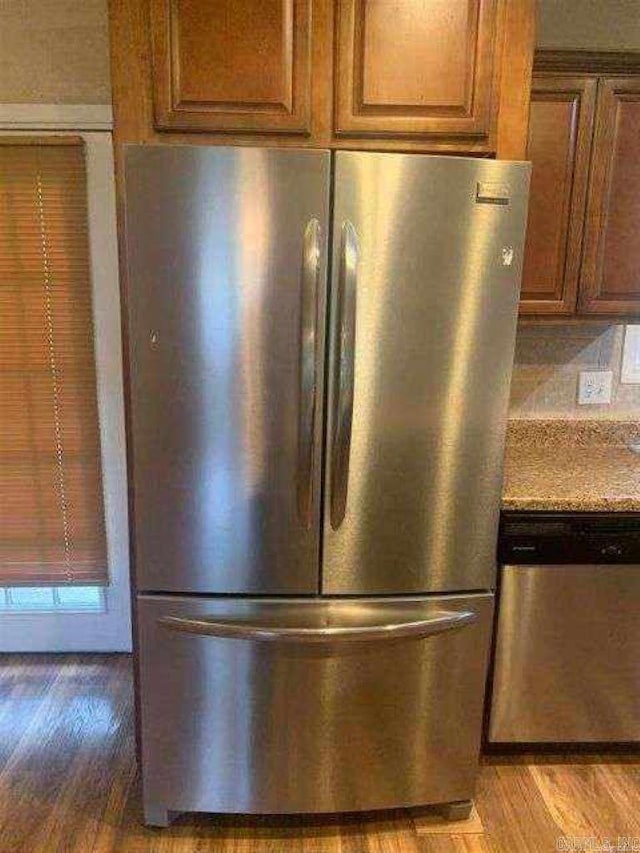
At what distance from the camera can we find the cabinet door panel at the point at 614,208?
6.07ft

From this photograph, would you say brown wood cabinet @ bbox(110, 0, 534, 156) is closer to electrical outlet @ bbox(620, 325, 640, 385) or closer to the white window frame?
the white window frame

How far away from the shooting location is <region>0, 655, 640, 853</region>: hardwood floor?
1699 mm

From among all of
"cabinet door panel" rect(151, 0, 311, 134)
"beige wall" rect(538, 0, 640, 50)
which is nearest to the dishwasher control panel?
"cabinet door panel" rect(151, 0, 311, 134)

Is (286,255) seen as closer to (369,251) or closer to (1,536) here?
(369,251)

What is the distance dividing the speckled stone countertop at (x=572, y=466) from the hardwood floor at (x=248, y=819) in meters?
0.90

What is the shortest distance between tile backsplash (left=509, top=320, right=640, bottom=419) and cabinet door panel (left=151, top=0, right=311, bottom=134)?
1.25 m

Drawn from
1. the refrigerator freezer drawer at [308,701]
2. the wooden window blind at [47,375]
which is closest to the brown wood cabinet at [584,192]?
the refrigerator freezer drawer at [308,701]

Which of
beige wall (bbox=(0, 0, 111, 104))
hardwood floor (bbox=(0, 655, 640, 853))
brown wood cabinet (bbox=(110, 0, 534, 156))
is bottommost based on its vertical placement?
hardwood floor (bbox=(0, 655, 640, 853))

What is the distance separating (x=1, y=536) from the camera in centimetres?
241

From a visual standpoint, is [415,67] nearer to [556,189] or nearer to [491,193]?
[491,193]

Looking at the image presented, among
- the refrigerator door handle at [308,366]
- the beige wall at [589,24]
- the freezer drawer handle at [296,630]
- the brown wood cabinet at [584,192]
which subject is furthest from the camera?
the beige wall at [589,24]

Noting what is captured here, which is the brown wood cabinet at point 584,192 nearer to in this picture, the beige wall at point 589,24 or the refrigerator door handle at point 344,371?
the beige wall at point 589,24

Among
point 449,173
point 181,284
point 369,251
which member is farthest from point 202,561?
point 449,173

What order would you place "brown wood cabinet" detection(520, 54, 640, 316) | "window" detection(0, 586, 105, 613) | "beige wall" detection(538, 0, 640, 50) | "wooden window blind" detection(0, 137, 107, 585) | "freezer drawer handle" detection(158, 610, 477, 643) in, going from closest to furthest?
"freezer drawer handle" detection(158, 610, 477, 643) < "brown wood cabinet" detection(520, 54, 640, 316) < "beige wall" detection(538, 0, 640, 50) < "wooden window blind" detection(0, 137, 107, 585) < "window" detection(0, 586, 105, 613)
